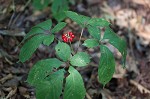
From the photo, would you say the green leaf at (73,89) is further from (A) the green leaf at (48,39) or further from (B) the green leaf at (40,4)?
(B) the green leaf at (40,4)

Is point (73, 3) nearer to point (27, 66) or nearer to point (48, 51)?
point (48, 51)

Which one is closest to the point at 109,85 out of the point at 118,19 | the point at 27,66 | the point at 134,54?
the point at 134,54

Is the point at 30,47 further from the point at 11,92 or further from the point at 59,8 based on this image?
the point at 59,8

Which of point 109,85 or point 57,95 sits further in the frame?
point 109,85

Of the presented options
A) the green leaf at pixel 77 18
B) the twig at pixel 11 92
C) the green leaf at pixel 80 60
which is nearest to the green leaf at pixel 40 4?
the twig at pixel 11 92

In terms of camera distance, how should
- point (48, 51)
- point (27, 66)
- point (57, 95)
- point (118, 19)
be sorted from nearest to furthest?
point (57, 95) → point (27, 66) → point (48, 51) → point (118, 19)

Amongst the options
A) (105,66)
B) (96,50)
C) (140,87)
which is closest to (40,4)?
(96,50)
